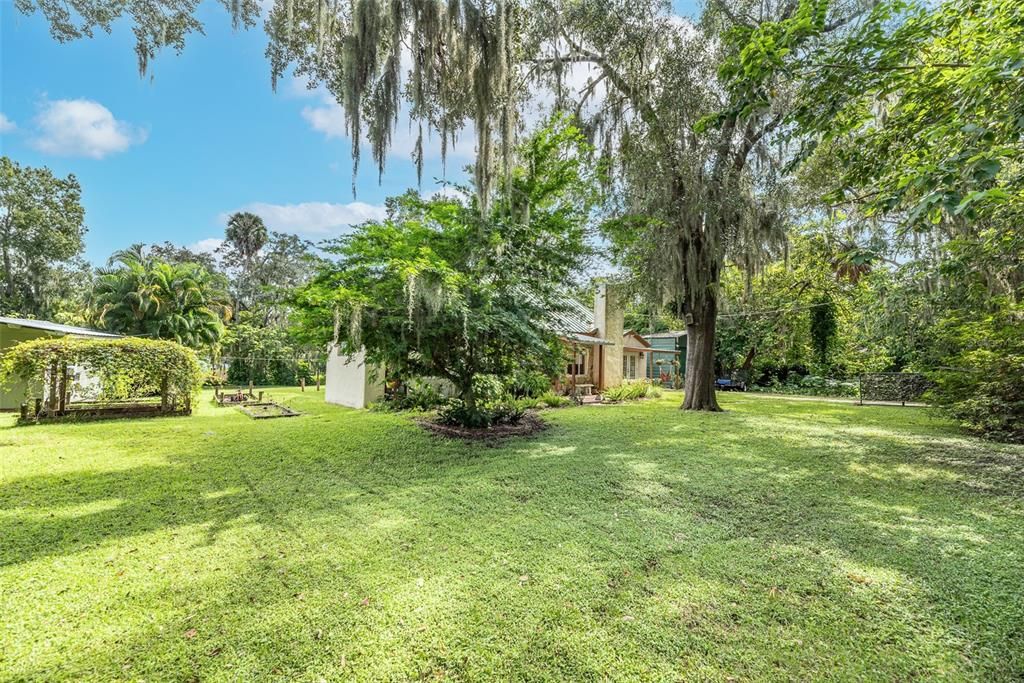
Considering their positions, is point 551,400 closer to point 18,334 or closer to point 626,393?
point 626,393

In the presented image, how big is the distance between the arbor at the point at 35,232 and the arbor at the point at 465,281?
78.3 feet

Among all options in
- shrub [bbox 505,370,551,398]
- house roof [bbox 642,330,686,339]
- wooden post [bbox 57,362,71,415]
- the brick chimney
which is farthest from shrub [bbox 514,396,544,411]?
house roof [bbox 642,330,686,339]

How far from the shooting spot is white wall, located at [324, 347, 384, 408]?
12.2 meters

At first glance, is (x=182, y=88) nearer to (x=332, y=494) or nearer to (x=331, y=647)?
(x=332, y=494)

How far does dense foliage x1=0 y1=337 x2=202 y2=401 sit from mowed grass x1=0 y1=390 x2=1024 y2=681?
3.30 m

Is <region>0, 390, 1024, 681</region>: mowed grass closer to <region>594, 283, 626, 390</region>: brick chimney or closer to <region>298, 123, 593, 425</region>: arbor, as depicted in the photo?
<region>298, 123, 593, 425</region>: arbor

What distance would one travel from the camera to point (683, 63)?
28.3 ft

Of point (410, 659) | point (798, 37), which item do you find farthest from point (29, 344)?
point (798, 37)

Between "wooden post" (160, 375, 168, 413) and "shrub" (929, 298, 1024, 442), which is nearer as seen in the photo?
"shrub" (929, 298, 1024, 442)

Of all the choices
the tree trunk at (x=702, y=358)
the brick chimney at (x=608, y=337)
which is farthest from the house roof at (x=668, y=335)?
the tree trunk at (x=702, y=358)

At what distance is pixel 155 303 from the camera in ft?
57.5

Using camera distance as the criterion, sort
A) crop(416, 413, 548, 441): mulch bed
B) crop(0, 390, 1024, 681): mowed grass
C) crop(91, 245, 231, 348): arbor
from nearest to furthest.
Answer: crop(0, 390, 1024, 681): mowed grass
crop(416, 413, 548, 441): mulch bed
crop(91, 245, 231, 348): arbor

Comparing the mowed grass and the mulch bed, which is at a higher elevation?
the mulch bed

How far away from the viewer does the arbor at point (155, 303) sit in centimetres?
1712
